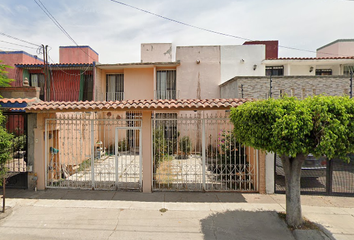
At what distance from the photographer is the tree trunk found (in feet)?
14.0

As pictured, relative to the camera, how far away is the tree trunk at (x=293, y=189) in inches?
167

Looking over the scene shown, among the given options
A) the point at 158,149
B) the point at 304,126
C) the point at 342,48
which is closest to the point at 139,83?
the point at 158,149

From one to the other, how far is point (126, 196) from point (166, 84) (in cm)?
1012

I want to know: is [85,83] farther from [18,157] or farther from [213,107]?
[213,107]

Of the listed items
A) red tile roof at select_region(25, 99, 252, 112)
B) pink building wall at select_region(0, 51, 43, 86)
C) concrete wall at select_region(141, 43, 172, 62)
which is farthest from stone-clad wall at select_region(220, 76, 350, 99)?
pink building wall at select_region(0, 51, 43, 86)

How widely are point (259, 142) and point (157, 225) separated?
2.79m

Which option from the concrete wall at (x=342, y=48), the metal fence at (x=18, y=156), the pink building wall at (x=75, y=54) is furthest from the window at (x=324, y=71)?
the metal fence at (x=18, y=156)

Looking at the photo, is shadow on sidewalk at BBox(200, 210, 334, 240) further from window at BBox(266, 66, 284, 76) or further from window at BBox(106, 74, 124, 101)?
window at BBox(106, 74, 124, 101)

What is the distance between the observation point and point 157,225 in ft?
14.5

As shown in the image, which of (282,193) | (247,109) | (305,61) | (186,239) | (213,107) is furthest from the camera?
(305,61)

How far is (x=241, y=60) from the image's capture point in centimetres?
1425

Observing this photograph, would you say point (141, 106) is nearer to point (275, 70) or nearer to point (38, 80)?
point (38, 80)

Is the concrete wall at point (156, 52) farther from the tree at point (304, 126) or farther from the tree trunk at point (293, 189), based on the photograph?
the tree trunk at point (293, 189)

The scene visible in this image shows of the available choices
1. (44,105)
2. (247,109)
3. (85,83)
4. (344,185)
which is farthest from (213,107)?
(85,83)
